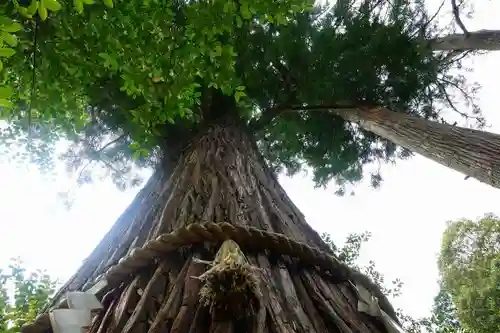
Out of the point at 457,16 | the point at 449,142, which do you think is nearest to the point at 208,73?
the point at 449,142

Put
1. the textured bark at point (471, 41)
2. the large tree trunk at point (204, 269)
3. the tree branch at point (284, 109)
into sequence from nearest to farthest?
the large tree trunk at point (204, 269) → the tree branch at point (284, 109) → the textured bark at point (471, 41)

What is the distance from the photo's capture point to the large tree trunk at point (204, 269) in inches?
50.2

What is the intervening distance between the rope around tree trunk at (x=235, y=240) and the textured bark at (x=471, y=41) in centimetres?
470

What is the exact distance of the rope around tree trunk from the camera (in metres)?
1.49

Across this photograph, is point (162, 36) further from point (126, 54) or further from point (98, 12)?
point (98, 12)

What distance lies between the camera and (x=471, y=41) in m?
6.05

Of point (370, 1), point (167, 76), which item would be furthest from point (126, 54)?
point (370, 1)

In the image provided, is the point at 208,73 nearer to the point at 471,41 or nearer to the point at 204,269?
the point at 204,269

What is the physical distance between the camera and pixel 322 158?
615 cm

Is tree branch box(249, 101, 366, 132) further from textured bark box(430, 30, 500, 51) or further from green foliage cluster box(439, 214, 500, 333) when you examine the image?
green foliage cluster box(439, 214, 500, 333)

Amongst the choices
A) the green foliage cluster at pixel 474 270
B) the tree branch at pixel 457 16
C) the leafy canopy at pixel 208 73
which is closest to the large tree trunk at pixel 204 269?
the leafy canopy at pixel 208 73

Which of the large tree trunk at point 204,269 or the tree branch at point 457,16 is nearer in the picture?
the large tree trunk at point 204,269

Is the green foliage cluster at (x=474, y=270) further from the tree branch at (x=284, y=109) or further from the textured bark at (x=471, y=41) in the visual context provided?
the tree branch at (x=284, y=109)

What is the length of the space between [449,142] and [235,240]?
2301 mm
